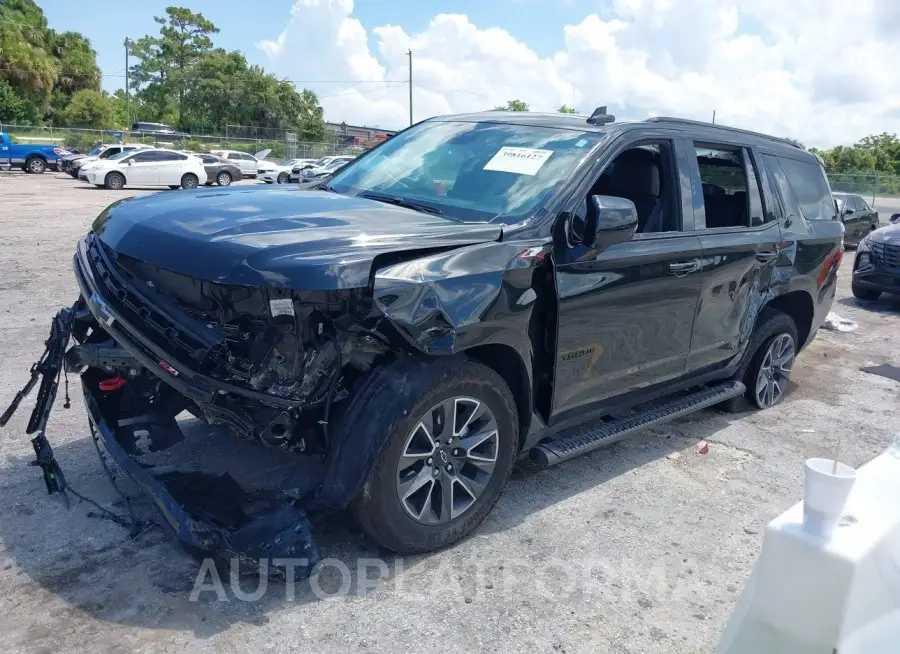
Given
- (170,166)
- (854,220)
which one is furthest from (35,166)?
(854,220)

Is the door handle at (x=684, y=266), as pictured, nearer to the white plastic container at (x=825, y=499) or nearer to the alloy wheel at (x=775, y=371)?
the alloy wheel at (x=775, y=371)

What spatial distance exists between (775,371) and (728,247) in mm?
1644

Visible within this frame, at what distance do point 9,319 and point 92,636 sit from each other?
5.20m

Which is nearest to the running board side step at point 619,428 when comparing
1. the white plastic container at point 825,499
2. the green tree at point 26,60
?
the white plastic container at point 825,499

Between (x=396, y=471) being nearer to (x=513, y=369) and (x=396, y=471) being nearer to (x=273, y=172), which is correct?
(x=513, y=369)

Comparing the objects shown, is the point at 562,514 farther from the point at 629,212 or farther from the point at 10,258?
the point at 10,258

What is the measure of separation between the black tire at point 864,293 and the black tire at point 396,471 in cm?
936

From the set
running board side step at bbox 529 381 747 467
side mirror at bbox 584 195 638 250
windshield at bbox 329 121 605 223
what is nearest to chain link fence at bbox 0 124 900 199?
running board side step at bbox 529 381 747 467

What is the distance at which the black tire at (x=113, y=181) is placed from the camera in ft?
88.6

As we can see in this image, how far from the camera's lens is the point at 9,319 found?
7051mm

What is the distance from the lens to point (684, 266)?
4.41 m

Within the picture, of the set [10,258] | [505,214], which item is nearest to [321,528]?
[505,214]

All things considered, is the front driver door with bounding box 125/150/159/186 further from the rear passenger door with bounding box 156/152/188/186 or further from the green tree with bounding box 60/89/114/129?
the green tree with bounding box 60/89/114/129

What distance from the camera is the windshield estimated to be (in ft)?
12.8
